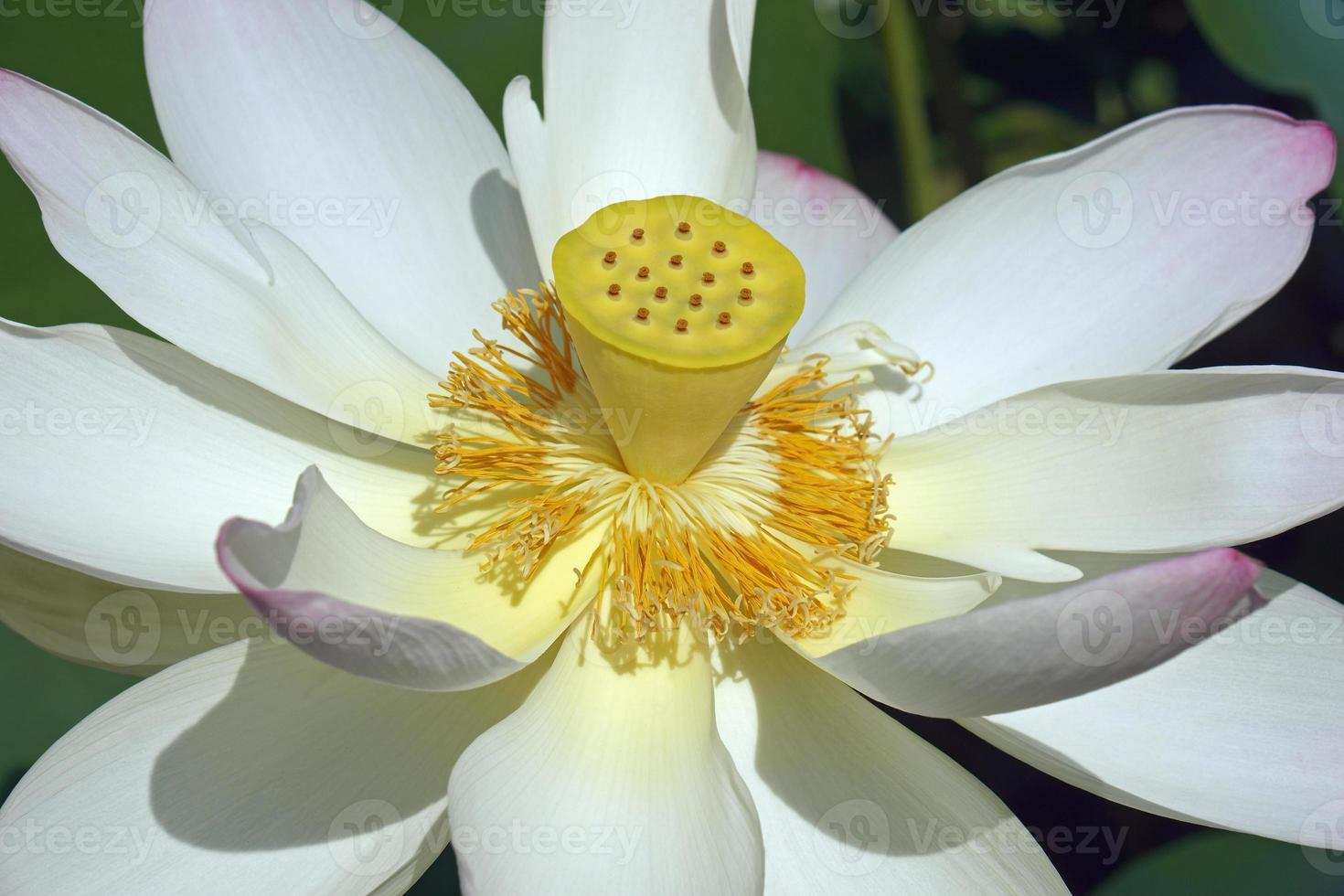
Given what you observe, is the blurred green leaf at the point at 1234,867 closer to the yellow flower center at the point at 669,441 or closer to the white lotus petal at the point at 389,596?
the yellow flower center at the point at 669,441

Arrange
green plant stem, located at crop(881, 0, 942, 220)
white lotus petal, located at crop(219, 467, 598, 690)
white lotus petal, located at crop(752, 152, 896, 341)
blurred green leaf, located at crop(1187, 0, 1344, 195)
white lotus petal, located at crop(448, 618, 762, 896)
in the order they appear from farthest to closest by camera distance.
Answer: green plant stem, located at crop(881, 0, 942, 220), white lotus petal, located at crop(752, 152, 896, 341), blurred green leaf, located at crop(1187, 0, 1344, 195), white lotus petal, located at crop(448, 618, 762, 896), white lotus petal, located at crop(219, 467, 598, 690)

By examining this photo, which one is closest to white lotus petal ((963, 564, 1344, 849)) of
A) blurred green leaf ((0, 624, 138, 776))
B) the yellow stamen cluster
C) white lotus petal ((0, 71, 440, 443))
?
the yellow stamen cluster

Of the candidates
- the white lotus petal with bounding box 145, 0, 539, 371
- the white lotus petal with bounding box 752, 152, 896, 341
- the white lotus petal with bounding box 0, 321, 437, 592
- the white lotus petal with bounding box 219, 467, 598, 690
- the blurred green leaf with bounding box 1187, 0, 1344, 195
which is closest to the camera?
the white lotus petal with bounding box 219, 467, 598, 690

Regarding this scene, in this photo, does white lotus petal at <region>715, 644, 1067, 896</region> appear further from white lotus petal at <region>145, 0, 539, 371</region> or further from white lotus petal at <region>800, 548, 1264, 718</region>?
white lotus petal at <region>145, 0, 539, 371</region>

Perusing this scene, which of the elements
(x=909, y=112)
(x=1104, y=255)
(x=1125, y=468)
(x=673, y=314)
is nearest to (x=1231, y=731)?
(x=1125, y=468)

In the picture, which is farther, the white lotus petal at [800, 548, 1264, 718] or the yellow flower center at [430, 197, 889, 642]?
the yellow flower center at [430, 197, 889, 642]

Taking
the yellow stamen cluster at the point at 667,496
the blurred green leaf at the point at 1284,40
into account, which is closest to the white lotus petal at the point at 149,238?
the yellow stamen cluster at the point at 667,496
